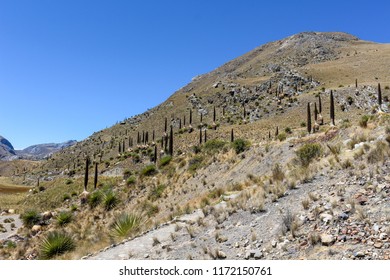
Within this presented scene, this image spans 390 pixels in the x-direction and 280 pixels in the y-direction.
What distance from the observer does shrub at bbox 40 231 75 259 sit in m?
14.3

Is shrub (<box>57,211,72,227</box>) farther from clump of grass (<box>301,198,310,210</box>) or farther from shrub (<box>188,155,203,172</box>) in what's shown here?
clump of grass (<box>301,198,310,210</box>)

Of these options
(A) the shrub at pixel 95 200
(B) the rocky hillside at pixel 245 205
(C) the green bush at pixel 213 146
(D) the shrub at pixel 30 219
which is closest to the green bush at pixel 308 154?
(B) the rocky hillside at pixel 245 205

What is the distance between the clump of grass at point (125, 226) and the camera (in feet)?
46.4

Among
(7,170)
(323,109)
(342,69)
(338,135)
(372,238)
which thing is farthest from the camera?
(7,170)

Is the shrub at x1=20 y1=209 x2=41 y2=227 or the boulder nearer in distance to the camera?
the boulder

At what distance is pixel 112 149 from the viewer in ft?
320

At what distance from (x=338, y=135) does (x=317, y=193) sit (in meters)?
9.46

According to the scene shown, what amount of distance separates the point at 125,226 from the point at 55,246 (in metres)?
3.35

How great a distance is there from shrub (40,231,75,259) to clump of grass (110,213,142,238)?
225 centimetres

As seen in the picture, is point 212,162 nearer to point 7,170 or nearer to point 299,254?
point 299,254

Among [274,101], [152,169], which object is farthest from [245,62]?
[152,169]

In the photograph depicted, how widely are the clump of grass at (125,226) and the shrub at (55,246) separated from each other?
225 centimetres

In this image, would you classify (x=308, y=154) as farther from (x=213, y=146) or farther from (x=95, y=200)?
(x=95, y=200)

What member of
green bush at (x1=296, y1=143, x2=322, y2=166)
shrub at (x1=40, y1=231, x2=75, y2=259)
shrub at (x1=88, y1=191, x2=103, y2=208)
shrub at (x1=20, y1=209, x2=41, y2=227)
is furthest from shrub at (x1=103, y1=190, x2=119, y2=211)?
green bush at (x1=296, y1=143, x2=322, y2=166)
